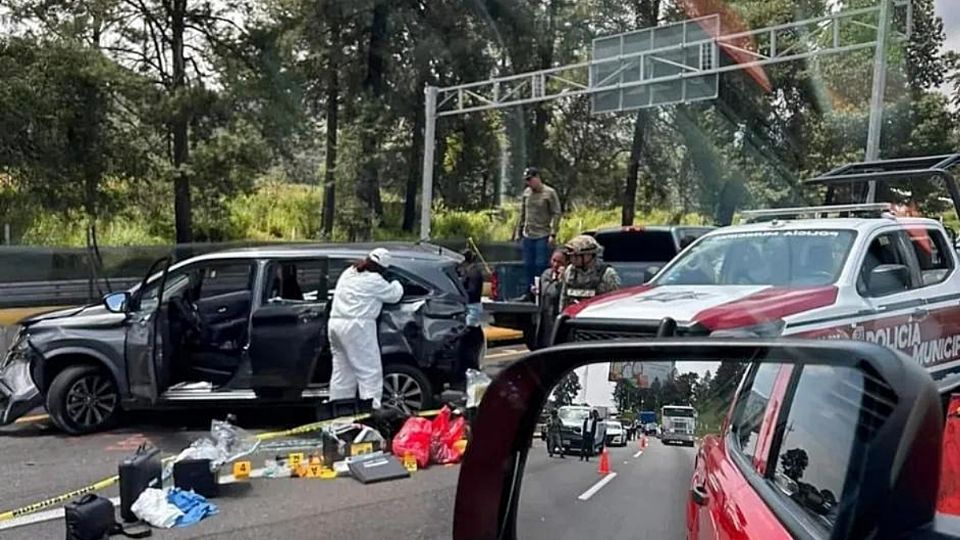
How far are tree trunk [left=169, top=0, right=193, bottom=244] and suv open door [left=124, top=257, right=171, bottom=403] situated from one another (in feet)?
49.9

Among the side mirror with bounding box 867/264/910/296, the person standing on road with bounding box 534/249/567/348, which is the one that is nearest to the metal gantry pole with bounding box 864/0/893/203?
the side mirror with bounding box 867/264/910/296

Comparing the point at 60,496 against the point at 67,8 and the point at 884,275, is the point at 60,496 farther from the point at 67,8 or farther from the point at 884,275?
the point at 67,8

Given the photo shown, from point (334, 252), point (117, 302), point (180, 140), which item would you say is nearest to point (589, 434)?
point (334, 252)

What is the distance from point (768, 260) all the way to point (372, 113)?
74.6ft

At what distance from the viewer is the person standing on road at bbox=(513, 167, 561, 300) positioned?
1235cm

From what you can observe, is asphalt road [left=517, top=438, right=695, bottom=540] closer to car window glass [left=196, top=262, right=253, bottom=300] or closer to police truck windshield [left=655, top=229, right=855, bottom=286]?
police truck windshield [left=655, top=229, right=855, bottom=286]

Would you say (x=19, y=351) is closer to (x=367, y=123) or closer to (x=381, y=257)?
(x=381, y=257)

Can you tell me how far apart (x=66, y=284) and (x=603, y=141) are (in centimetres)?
2141

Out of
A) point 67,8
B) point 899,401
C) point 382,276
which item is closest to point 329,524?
point 382,276

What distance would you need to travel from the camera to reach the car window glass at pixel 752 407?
6.32 ft

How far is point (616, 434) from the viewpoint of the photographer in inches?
80.4

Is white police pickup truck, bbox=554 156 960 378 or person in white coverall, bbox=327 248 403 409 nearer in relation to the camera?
white police pickup truck, bbox=554 156 960 378

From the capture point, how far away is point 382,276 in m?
7.64

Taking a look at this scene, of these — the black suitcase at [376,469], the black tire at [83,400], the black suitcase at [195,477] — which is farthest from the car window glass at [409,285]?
the black tire at [83,400]
